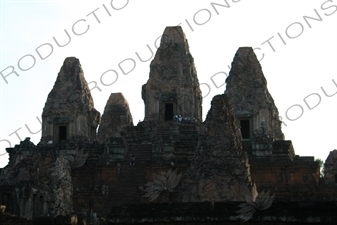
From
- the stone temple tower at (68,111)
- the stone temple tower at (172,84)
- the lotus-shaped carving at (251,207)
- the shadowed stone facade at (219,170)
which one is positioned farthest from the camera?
the stone temple tower at (68,111)

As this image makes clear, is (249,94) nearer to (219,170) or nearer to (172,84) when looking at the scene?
(172,84)

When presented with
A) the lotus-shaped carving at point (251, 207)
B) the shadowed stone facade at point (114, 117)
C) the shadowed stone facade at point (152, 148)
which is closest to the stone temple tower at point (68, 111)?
the shadowed stone facade at point (152, 148)

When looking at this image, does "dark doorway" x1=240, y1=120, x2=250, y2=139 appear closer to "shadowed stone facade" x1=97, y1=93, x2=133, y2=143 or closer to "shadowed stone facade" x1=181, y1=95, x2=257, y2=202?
"shadowed stone facade" x1=97, y1=93, x2=133, y2=143

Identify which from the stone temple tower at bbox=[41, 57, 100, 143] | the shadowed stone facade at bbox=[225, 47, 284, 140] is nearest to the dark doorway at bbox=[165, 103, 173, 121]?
the shadowed stone facade at bbox=[225, 47, 284, 140]

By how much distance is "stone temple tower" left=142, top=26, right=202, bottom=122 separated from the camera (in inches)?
1414

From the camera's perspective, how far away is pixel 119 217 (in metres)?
12.3

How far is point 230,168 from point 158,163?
15.0 meters

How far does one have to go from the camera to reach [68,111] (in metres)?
37.1

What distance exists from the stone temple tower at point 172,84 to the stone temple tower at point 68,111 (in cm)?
345

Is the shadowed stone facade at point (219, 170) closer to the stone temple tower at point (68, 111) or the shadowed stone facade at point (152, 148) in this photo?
the shadowed stone facade at point (152, 148)

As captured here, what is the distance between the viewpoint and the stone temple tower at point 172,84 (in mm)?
35906

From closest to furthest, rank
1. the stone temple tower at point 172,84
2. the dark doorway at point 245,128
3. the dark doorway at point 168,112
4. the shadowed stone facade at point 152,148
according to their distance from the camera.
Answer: the shadowed stone facade at point 152,148 < the dark doorway at point 245,128 < the stone temple tower at point 172,84 < the dark doorway at point 168,112

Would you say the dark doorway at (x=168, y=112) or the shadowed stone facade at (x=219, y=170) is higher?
the dark doorway at (x=168, y=112)

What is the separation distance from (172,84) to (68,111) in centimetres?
579
